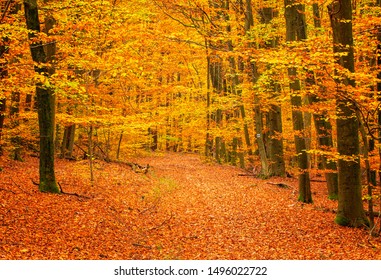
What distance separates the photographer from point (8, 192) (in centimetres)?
1096

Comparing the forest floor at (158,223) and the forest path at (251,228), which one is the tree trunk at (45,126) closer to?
the forest floor at (158,223)

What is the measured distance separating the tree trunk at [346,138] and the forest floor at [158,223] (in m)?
0.64

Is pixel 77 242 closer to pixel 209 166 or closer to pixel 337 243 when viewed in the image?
pixel 337 243

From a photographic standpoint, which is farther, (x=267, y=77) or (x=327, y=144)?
(x=327, y=144)

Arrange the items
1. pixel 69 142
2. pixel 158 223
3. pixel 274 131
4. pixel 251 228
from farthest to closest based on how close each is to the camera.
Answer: pixel 69 142
pixel 274 131
pixel 158 223
pixel 251 228

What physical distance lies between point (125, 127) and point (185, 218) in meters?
7.90

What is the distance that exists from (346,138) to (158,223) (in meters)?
6.32

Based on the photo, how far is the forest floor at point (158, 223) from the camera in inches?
334

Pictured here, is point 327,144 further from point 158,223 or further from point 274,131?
point 158,223

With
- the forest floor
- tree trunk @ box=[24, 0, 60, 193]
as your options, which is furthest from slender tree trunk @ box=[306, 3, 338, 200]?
tree trunk @ box=[24, 0, 60, 193]

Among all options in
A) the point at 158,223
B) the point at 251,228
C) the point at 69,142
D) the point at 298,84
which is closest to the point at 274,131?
the point at 298,84

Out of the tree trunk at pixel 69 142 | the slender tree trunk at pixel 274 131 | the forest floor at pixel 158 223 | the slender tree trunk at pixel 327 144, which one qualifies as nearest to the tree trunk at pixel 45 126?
the forest floor at pixel 158 223

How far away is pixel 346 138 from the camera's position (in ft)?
34.7

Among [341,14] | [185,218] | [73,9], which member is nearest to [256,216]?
[185,218]
